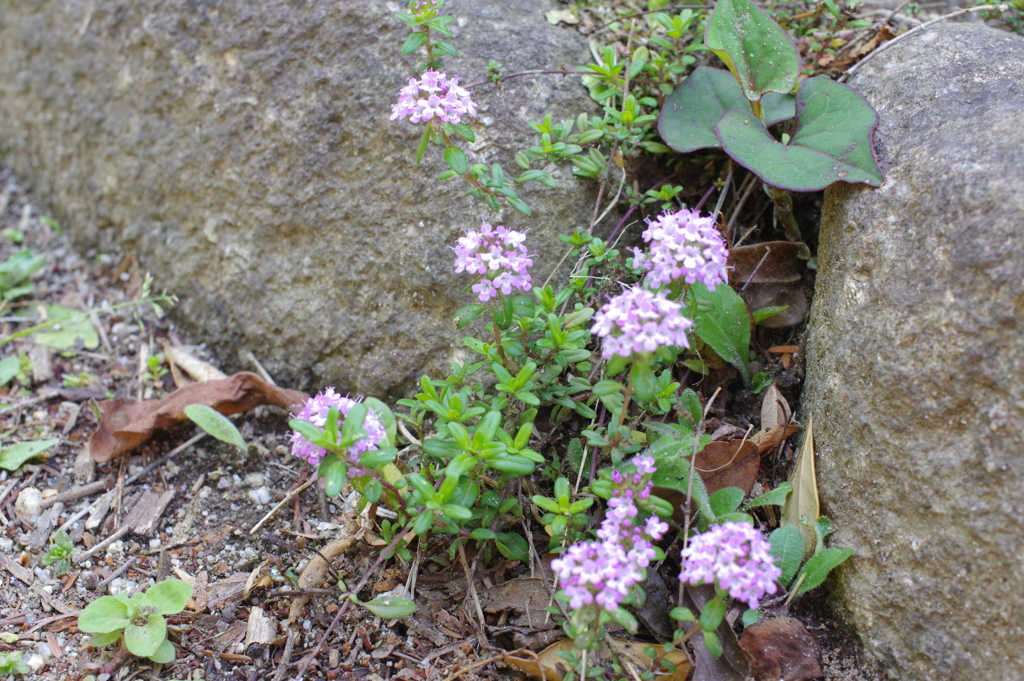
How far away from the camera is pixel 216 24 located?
340 centimetres

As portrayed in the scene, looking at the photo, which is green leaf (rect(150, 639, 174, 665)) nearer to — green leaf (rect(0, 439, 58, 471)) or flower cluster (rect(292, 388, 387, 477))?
flower cluster (rect(292, 388, 387, 477))

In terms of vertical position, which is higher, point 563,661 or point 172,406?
point 172,406

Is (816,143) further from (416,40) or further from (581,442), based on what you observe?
(416,40)

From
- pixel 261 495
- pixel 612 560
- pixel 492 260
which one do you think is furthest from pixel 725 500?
pixel 261 495

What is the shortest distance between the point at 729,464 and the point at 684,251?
2.44 ft

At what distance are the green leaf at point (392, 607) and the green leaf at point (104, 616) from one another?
736 millimetres

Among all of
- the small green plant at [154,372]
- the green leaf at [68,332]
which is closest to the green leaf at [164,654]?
the small green plant at [154,372]

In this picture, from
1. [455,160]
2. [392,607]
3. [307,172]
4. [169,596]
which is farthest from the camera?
[307,172]

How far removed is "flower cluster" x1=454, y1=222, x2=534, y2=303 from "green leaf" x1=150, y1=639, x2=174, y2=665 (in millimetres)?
1390

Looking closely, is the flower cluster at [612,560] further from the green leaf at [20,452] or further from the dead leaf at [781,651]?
the green leaf at [20,452]

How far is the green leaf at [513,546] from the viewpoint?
223 cm

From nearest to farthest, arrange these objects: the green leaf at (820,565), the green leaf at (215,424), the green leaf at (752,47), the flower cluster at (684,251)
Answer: the flower cluster at (684,251) < the green leaf at (820,565) < the green leaf at (752,47) < the green leaf at (215,424)

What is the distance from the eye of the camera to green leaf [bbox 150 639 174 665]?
2.11 m

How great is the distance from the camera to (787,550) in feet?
7.00
